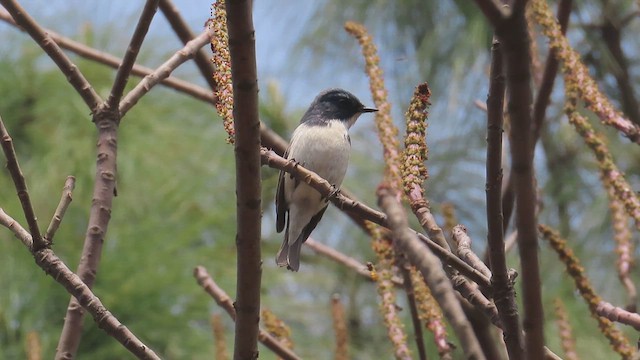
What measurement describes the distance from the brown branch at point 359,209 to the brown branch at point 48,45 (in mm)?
482

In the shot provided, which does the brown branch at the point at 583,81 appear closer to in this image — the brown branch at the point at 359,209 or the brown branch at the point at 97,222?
the brown branch at the point at 359,209

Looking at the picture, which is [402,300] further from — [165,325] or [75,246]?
[75,246]

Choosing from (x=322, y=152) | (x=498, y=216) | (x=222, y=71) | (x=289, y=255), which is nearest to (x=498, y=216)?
(x=498, y=216)

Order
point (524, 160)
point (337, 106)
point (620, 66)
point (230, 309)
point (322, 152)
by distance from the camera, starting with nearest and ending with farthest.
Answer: point (524, 160), point (230, 309), point (322, 152), point (337, 106), point (620, 66)

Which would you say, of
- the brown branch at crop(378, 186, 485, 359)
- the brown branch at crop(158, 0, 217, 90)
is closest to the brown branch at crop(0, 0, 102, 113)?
the brown branch at crop(158, 0, 217, 90)

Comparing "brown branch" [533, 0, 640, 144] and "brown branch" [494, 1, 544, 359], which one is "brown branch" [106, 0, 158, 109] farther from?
"brown branch" [494, 1, 544, 359]

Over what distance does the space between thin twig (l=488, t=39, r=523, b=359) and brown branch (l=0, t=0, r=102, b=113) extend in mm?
785

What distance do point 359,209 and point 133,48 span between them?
555 millimetres

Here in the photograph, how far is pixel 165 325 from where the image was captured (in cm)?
274

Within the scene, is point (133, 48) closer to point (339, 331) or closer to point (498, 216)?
point (339, 331)

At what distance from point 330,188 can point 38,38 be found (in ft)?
1.91

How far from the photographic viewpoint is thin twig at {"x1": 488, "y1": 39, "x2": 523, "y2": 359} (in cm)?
95

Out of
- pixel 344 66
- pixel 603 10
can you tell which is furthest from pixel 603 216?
pixel 344 66

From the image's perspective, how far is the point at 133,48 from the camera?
1.51m
